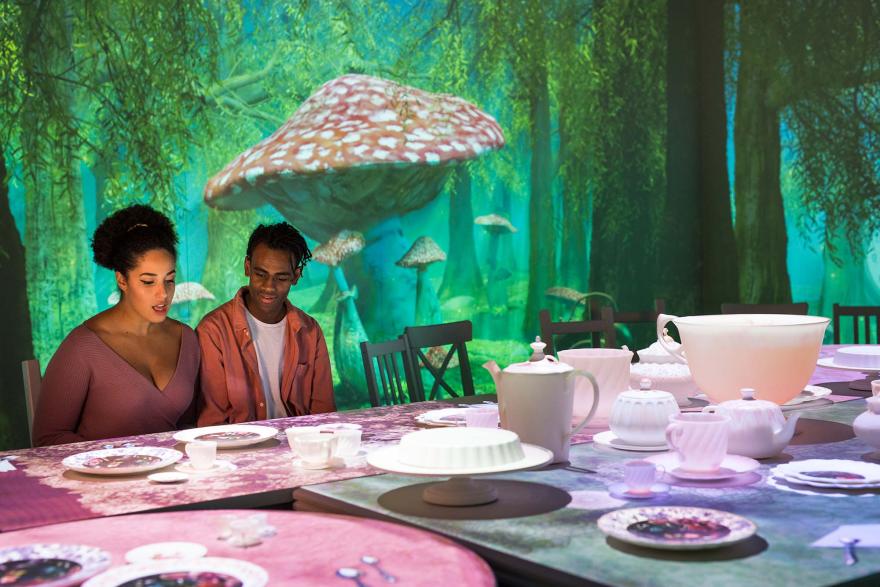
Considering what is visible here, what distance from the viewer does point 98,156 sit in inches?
168

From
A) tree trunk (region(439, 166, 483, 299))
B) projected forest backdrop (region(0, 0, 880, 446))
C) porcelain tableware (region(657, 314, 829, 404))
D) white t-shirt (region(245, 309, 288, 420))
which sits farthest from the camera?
tree trunk (region(439, 166, 483, 299))

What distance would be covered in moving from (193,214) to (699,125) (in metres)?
3.34

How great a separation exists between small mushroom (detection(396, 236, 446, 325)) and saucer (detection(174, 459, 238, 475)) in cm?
345

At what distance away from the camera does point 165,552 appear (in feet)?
3.96

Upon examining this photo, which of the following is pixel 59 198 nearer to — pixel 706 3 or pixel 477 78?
pixel 477 78

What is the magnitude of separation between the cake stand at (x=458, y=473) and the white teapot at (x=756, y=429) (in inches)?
15.8

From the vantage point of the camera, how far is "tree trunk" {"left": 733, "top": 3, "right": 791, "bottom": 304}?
5.82 m

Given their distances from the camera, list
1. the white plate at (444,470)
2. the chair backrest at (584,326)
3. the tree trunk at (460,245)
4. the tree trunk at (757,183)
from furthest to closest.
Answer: the tree trunk at (757,183) → the tree trunk at (460,245) → the chair backrest at (584,326) → the white plate at (444,470)

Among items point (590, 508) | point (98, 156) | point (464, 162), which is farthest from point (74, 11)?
point (590, 508)

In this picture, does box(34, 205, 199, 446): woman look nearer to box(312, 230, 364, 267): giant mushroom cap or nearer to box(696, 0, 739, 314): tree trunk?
box(312, 230, 364, 267): giant mushroom cap

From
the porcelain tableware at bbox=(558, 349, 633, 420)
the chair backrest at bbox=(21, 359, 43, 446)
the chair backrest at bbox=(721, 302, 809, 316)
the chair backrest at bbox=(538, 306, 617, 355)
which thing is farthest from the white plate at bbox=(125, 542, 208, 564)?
the chair backrest at bbox=(721, 302, 809, 316)

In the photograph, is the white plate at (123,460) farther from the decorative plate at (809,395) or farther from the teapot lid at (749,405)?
the decorative plate at (809,395)

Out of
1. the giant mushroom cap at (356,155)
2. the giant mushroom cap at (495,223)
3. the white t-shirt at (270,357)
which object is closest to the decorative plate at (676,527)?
the white t-shirt at (270,357)

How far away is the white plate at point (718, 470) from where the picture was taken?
152cm
